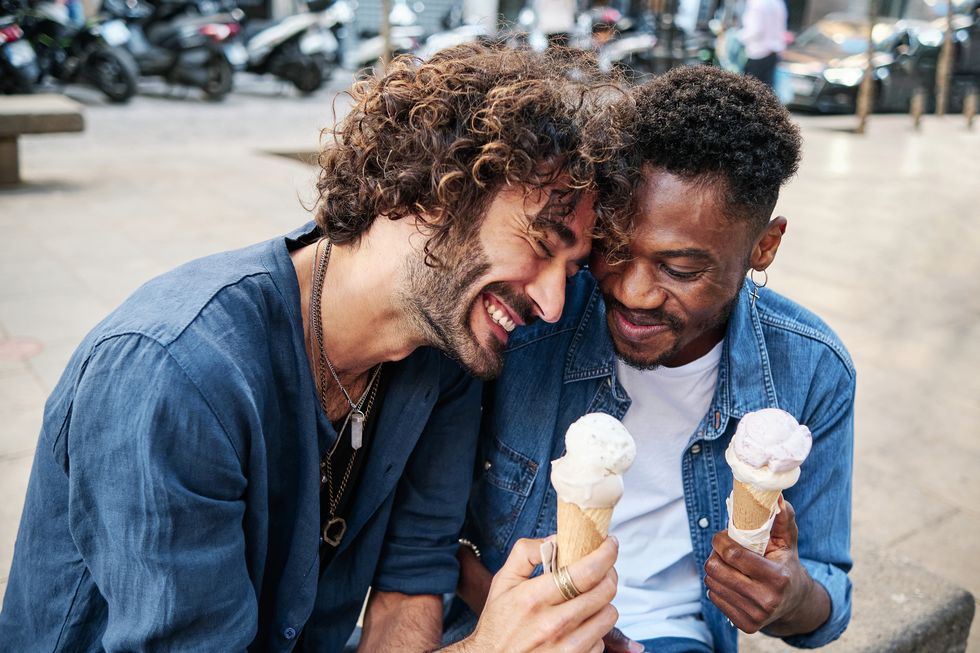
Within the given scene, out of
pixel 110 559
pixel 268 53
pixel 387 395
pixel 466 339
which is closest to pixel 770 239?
pixel 466 339

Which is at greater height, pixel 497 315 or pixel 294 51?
pixel 497 315

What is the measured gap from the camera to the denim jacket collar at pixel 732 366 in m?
1.98

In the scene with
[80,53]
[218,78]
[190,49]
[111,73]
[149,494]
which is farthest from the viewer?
[218,78]

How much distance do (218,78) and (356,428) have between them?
42.6 ft

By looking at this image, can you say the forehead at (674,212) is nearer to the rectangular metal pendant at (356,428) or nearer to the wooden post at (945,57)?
the rectangular metal pendant at (356,428)

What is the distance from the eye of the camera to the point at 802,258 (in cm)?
707

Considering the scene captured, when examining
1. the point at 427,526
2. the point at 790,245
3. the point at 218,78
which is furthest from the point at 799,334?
the point at 218,78

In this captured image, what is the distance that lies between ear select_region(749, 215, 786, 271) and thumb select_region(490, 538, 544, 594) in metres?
0.85

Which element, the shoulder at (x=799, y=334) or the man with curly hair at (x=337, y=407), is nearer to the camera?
the man with curly hair at (x=337, y=407)

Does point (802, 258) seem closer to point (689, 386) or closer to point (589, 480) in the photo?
point (689, 386)

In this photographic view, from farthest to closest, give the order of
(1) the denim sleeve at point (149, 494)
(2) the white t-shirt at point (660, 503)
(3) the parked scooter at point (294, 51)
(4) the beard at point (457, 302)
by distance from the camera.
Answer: (3) the parked scooter at point (294, 51) < (2) the white t-shirt at point (660, 503) < (4) the beard at point (457, 302) < (1) the denim sleeve at point (149, 494)

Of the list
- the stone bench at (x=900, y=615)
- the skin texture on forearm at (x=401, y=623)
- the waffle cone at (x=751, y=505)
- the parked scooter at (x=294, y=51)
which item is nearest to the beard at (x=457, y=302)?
the waffle cone at (x=751, y=505)

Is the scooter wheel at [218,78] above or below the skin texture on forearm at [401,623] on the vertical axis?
below

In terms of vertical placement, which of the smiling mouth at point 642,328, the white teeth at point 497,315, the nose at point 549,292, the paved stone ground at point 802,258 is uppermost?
the nose at point 549,292
